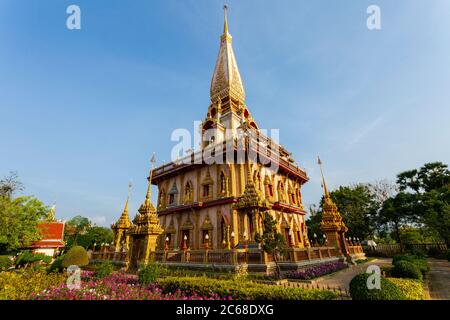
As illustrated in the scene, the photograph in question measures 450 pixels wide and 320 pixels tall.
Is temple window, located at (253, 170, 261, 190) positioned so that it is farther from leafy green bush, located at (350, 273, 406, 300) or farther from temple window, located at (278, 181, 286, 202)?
leafy green bush, located at (350, 273, 406, 300)

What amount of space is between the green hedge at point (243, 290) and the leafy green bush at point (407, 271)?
559cm

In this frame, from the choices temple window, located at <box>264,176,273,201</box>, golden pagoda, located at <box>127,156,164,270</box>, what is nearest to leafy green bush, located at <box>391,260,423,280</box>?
temple window, located at <box>264,176,273,201</box>

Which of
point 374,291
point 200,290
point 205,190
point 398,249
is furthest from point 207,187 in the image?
point 398,249

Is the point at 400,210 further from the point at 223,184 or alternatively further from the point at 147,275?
the point at 147,275

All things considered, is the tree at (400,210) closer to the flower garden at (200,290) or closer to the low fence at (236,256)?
the low fence at (236,256)

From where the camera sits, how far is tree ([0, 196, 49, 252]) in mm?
20344

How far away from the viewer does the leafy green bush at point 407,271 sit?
9242 mm

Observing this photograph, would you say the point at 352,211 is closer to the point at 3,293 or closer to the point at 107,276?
the point at 107,276

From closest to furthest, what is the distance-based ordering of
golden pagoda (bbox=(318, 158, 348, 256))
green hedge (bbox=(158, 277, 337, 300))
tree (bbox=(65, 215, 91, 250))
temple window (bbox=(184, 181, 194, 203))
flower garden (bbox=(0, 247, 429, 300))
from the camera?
flower garden (bbox=(0, 247, 429, 300)), green hedge (bbox=(158, 277, 337, 300)), golden pagoda (bbox=(318, 158, 348, 256)), temple window (bbox=(184, 181, 194, 203)), tree (bbox=(65, 215, 91, 250))

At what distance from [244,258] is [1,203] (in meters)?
23.8

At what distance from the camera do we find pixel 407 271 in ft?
30.8

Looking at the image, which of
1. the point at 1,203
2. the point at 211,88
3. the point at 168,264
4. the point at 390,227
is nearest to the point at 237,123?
the point at 211,88

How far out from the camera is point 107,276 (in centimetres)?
1092

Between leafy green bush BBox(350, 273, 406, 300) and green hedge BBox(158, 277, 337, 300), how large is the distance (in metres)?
0.92
